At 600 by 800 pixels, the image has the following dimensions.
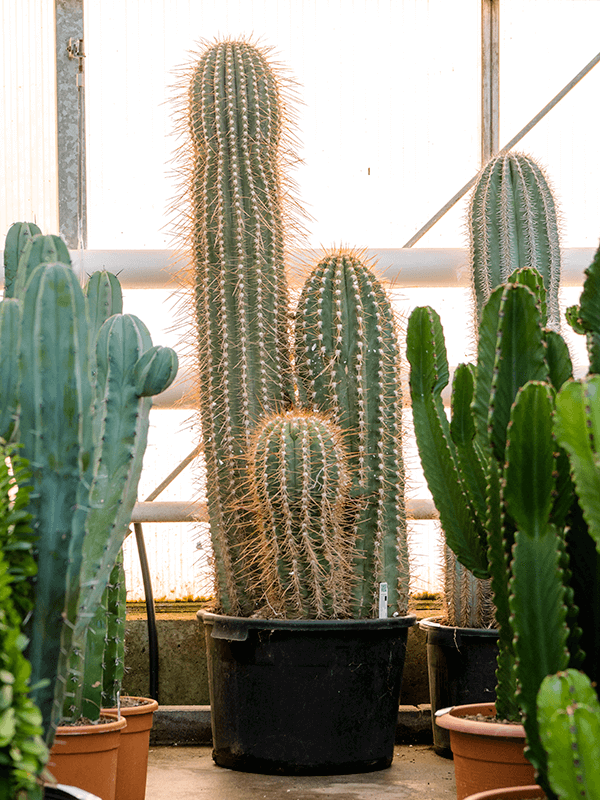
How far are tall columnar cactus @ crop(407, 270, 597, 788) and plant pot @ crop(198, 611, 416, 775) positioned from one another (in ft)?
1.63

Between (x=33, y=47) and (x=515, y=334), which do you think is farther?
(x=33, y=47)

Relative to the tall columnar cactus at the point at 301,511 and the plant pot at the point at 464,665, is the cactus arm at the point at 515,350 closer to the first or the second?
the tall columnar cactus at the point at 301,511

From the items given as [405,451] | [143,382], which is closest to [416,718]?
Answer: [405,451]

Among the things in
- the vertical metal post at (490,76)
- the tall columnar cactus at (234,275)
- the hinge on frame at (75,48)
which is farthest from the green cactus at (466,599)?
the hinge on frame at (75,48)

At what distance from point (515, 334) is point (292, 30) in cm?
174

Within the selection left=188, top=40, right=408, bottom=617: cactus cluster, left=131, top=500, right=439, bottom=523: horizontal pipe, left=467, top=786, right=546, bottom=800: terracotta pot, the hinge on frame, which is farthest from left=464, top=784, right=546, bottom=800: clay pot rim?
the hinge on frame

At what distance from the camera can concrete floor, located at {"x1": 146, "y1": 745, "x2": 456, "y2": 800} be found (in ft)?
5.29

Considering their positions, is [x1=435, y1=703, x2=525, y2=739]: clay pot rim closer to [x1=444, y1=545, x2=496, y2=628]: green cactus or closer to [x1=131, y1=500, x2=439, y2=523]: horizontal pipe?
[x1=444, y1=545, x2=496, y2=628]: green cactus

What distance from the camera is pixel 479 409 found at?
103 cm

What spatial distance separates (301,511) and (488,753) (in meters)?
0.56

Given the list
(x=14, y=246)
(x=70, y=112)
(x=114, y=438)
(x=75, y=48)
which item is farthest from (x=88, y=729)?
(x=75, y=48)

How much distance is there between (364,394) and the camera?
184 cm

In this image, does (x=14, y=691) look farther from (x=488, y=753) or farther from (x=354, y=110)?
(x=354, y=110)

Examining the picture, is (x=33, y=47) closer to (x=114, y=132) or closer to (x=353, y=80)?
(x=114, y=132)
